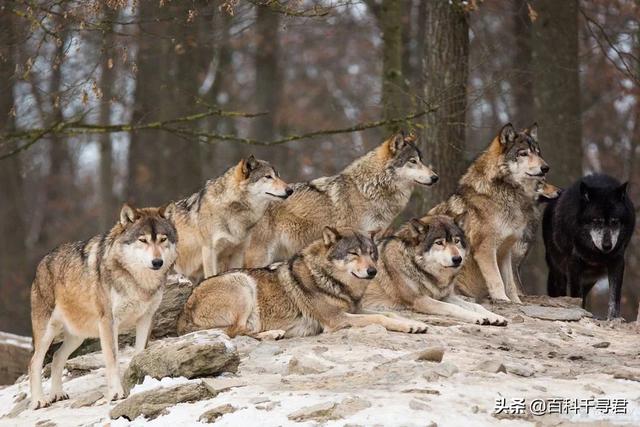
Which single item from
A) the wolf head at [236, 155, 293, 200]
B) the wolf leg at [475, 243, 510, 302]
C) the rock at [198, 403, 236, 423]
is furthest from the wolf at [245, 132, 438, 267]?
the rock at [198, 403, 236, 423]

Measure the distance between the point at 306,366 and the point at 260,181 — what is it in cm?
368

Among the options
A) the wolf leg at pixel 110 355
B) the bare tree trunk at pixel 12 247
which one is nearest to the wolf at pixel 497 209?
the wolf leg at pixel 110 355

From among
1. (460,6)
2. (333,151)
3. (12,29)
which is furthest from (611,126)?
(12,29)

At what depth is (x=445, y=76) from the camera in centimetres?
1374

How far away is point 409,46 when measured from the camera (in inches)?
1035

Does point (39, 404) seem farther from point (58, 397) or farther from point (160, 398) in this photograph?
point (160, 398)

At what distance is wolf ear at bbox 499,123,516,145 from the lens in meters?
11.7

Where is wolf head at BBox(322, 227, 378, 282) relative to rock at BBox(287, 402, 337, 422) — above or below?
above

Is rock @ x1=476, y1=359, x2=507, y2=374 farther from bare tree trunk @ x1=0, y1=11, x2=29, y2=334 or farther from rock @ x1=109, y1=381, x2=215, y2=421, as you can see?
bare tree trunk @ x1=0, y1=11, x2=29, y2=334

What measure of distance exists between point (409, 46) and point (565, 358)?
59.4ft

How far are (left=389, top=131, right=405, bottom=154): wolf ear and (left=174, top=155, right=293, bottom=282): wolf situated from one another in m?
1.35

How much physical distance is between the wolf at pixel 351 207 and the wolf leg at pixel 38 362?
3.39 m

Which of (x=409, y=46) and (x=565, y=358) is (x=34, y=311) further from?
(x=409, y=46)

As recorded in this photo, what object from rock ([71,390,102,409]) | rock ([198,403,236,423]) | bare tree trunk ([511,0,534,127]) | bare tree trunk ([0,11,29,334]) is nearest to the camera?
rock ([198,403,236,423])
